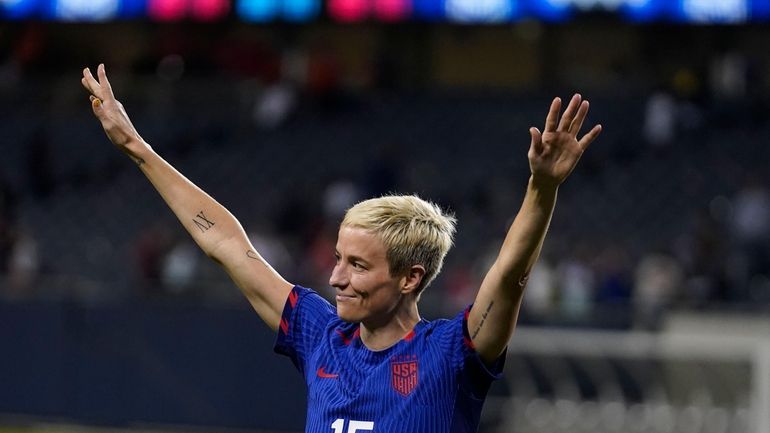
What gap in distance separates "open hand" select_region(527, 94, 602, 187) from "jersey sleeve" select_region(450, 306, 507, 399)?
1.58 feet

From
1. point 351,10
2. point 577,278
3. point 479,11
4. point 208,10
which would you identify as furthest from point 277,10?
point 577,278

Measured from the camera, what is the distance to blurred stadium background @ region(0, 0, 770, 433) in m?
14.0

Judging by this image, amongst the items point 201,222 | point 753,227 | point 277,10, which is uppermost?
point 277,10

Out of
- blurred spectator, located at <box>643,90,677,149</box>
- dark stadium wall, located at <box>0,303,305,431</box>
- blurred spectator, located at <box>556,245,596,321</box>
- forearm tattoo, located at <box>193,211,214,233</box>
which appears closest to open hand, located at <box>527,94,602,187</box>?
forearm tattoo, located at <box>193,211,214,233</box>

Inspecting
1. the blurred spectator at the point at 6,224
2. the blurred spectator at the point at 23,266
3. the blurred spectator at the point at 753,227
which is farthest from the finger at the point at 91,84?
the blurred spectator at the point at 753,227

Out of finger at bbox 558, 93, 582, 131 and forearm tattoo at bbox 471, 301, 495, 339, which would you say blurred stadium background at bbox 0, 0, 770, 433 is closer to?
forearm tattoo at bbox 471, 301, 495, 339

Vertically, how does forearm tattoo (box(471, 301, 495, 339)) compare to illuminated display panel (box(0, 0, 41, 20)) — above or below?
below

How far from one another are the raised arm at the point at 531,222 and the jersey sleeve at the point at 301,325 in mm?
674

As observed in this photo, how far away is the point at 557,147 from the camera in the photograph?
3893mm

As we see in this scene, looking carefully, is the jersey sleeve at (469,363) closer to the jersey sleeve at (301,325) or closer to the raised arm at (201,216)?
the jersey sleeve at (301,325)

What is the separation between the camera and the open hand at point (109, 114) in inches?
188

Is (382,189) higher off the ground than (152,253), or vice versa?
(382,189)

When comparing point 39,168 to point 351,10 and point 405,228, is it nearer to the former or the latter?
point 351,10

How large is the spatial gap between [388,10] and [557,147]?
15.8 m
